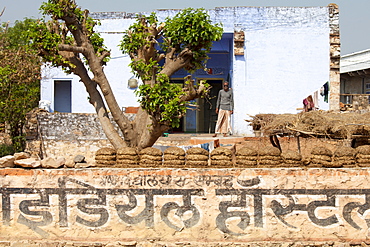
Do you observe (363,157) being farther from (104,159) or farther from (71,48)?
(71,48)

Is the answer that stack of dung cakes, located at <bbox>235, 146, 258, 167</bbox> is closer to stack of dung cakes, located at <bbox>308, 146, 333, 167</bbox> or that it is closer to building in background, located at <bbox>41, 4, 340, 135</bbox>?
stack of dung cakes, located at <bbox>308, 146, 333, 167</bbox>

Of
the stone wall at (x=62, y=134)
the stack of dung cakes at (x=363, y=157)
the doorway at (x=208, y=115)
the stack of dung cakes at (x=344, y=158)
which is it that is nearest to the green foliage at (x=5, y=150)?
the stone wall at (x=62, y=134)

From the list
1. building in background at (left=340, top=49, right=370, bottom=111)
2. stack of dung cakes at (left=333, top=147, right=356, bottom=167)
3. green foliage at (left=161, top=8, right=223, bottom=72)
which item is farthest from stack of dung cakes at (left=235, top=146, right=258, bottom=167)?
building in background at (left=340, top=49, right=370, bottom=111)

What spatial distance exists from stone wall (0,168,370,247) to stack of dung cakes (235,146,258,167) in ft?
0.53

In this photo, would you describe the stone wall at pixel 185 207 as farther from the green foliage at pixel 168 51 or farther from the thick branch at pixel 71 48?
the thick branch at pixel 71 48

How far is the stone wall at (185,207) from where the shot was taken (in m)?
Result: 5.36

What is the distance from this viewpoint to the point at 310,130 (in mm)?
7012

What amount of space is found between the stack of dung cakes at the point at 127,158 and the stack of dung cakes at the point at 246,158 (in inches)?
50.7

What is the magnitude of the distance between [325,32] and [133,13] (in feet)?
19.5

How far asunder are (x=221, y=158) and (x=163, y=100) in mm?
1172

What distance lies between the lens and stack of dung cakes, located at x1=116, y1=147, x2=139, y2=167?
18.6 ft

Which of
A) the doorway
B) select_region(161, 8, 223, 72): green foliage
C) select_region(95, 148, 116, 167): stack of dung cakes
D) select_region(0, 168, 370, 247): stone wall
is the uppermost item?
select_region(161, 8, 223, 72): green foliage

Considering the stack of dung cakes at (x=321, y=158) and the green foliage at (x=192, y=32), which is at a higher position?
the green foliage at (x=192, y=32)

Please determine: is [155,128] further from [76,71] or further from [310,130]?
[310,130]
